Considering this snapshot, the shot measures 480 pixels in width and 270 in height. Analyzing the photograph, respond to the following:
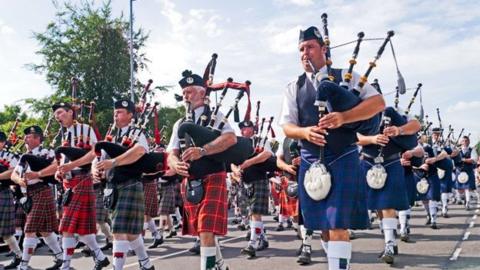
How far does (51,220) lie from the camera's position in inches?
248

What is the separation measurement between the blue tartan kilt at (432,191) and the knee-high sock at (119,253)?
5712 mm

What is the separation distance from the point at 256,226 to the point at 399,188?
2.05 metres

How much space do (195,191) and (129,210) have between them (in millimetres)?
1188

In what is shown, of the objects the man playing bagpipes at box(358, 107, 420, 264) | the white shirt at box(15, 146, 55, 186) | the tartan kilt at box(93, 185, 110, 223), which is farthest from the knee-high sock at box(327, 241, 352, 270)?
the tartan kilt at box(93, 185, 110, 223)

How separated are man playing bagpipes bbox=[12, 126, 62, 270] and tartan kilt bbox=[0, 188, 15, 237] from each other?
947mm

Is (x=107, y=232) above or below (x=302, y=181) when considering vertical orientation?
below

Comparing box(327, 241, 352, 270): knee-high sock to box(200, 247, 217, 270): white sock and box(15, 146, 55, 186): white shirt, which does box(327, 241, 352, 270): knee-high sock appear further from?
box(15, 146, 55, 186): white shirt

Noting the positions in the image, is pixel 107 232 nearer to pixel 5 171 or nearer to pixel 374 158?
pixel 5 171

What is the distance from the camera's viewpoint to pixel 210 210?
13.2 ft

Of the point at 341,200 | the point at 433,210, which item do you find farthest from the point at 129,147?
the point at 433,210

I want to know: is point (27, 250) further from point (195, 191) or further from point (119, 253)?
point (195, 191)

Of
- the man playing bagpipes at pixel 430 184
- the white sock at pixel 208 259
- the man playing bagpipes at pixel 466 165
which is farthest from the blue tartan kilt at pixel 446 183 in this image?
the white sock at pixel 208 259

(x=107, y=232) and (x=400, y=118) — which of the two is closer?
(x=400, y=118)

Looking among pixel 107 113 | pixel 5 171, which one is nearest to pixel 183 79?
pixel 5 171
